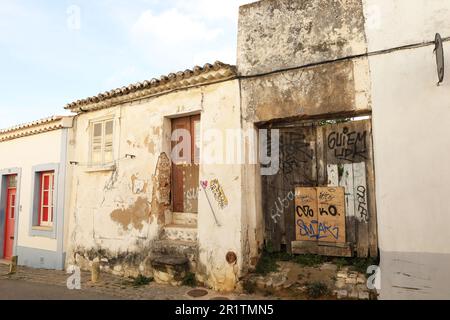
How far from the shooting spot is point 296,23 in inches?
235

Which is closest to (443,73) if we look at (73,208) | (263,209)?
(263,209)

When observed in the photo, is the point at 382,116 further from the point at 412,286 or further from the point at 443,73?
the point at 412,286

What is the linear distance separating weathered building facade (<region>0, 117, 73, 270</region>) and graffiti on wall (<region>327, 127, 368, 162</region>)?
6806mm

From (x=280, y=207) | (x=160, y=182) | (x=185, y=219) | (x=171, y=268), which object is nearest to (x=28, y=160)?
(x=160, y=182)

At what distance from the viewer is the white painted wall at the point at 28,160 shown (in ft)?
30.2

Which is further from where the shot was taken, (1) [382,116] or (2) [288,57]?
(2) [288,57]

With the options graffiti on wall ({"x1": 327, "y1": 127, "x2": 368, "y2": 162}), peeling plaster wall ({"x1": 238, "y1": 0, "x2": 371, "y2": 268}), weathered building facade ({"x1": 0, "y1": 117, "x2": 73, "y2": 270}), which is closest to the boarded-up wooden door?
graffiti on wall ({"x1": 327, "y1": 127, "x2": 368, "y2": 162})

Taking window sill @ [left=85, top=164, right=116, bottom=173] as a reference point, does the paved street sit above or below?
below

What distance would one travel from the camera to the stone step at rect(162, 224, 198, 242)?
22.1ft

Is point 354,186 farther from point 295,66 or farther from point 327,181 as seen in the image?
point 295,66

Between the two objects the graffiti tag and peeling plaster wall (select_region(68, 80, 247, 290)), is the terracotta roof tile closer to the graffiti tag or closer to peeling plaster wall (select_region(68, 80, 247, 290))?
peeling plaster wall (select_region(68, 80, 247, 290))

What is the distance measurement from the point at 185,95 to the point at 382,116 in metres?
3.78

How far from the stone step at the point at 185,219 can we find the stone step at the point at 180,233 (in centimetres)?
12
